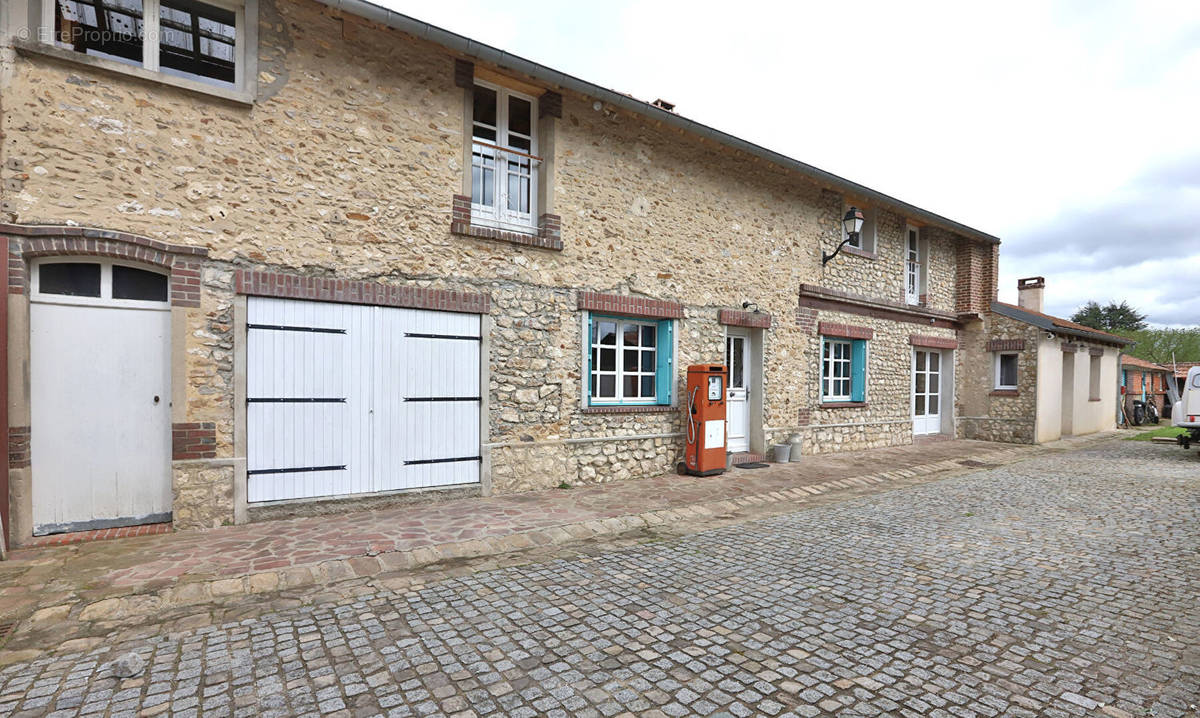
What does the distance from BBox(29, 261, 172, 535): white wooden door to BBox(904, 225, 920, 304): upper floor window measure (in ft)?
43.4

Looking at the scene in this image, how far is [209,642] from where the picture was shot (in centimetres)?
296

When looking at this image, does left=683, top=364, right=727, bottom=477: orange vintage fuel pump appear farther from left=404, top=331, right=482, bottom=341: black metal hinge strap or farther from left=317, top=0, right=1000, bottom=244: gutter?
left=317, top=0, right=1000, bottom=244: gutter

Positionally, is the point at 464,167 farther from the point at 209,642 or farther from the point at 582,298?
the point at 209,642

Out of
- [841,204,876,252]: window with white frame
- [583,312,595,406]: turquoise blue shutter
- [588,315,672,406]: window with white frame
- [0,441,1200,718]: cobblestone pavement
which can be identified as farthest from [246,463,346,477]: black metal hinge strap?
[841,204,876,252]: window with white frame

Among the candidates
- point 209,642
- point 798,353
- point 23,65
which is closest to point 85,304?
point 23,65

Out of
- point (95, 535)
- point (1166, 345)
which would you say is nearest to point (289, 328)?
point (95, 535)

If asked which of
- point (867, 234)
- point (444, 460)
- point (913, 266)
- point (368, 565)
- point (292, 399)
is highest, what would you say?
point (867, 234)

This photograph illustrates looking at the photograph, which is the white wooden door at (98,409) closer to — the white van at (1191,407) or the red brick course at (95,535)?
the red brick course at (95,535)

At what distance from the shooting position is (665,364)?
25.8 feet

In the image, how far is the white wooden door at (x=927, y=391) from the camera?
41.1ft

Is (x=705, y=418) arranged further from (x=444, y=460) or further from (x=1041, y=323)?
(x=1041, y=323)

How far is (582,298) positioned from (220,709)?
540cm

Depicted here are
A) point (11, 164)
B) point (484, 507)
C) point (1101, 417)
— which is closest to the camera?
point (11, 164)

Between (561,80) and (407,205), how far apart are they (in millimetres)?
2333
